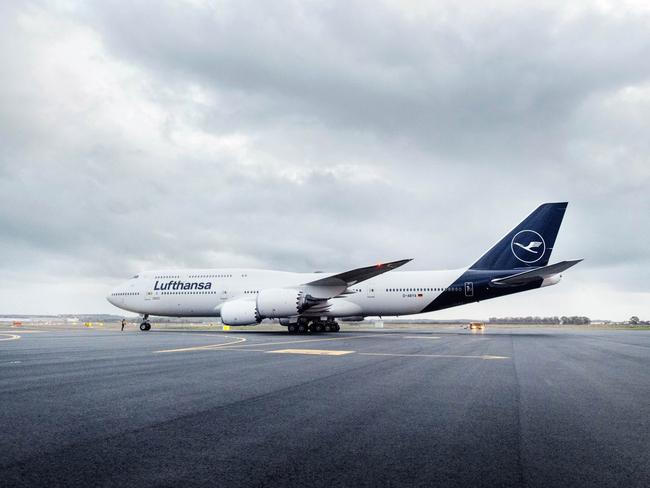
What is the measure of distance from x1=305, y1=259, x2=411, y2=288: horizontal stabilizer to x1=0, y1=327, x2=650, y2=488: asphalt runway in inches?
682

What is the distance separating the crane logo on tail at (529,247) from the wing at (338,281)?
8706mm

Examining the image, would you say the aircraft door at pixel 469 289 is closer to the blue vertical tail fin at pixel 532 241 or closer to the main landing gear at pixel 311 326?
the blue vertical tail fin at pixel 532 241

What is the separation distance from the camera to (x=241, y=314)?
26.4 metres

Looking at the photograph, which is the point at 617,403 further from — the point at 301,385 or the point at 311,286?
the point at 311,286

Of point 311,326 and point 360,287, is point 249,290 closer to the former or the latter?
point 311,326

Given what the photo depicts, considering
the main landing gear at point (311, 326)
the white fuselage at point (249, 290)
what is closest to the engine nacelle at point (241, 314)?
the white fuselage at point (249, 290)

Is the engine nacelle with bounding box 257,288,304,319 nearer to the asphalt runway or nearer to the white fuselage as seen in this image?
the white fuselage

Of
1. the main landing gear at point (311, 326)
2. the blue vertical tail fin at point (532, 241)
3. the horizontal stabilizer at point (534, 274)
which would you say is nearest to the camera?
the horizontal stabilizer at point (534, 274)

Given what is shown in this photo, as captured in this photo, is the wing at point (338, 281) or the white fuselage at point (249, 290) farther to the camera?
the white fuselage at point (249, 290)

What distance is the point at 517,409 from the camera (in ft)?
15.5

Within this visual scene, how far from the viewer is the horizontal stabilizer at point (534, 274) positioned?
23.2 meters

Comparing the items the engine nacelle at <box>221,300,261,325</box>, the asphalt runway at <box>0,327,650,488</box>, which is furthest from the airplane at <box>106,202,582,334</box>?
the asphalt runway at <box>0,327,650,488</box>

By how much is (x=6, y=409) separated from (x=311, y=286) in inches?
938

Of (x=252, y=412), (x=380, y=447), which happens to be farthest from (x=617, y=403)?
(x=252, y=412)
